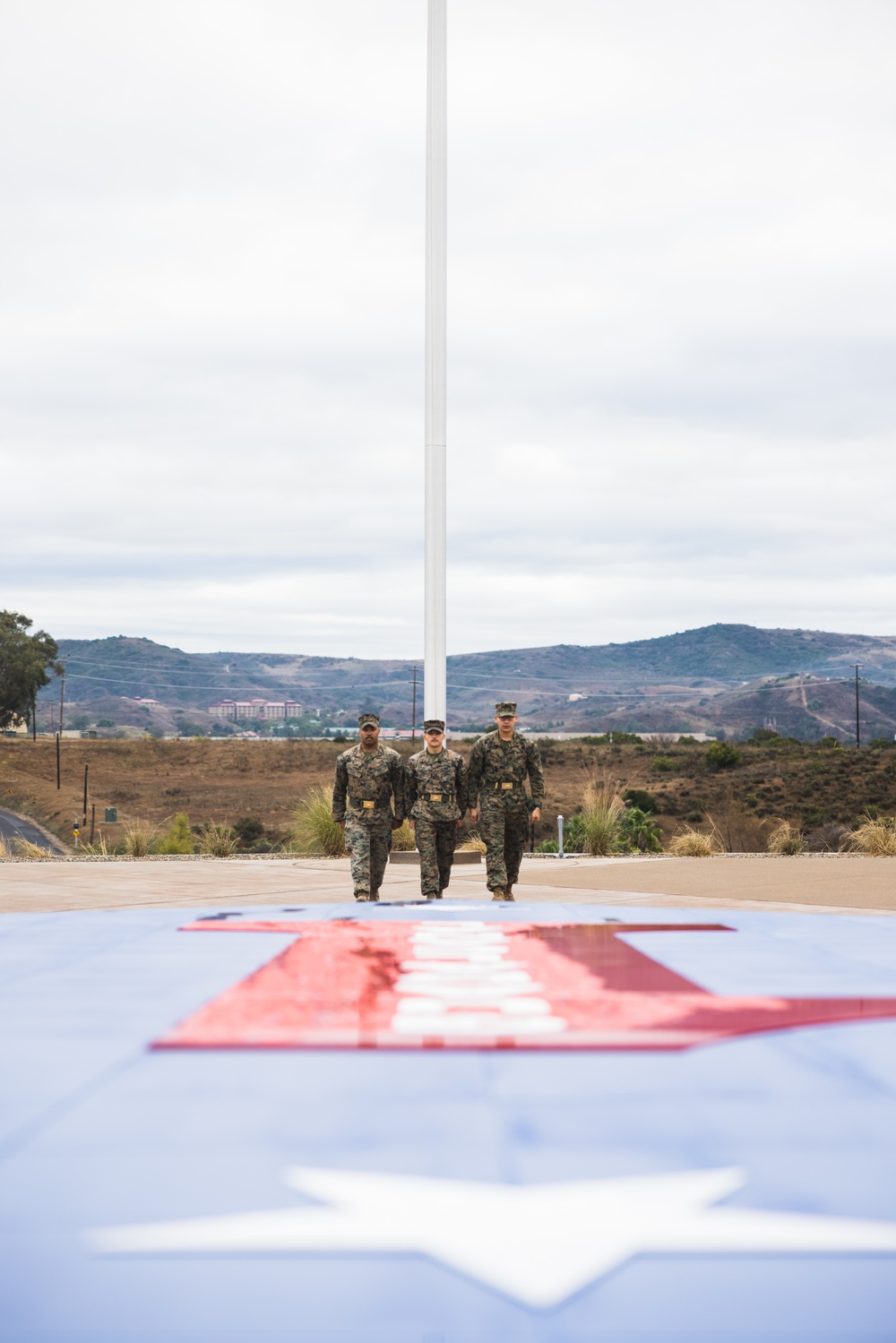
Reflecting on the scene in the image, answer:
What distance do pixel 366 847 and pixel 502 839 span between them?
1.06m

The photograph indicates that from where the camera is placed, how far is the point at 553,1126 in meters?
3.50

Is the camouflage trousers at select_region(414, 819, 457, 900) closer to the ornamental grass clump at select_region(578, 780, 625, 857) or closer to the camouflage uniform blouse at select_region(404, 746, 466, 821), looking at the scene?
→ the camouflage uniform blouse at select_region(404, 746, 466, 821)

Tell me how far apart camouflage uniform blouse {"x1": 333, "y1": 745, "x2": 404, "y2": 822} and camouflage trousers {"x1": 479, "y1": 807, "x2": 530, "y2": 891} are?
719mm

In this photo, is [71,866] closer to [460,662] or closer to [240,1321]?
[240,1321]

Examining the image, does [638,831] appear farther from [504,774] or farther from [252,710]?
[252,710]

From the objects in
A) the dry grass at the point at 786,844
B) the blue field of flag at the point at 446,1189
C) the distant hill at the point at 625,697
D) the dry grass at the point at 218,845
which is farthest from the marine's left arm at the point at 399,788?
the distant hill at the point at 625,697

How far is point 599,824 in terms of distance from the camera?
1700cm

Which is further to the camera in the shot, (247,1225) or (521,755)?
(521,755)

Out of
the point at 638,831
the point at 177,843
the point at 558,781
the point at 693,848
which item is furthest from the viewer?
the point at 558,781

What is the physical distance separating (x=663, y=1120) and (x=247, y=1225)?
4.08 feet

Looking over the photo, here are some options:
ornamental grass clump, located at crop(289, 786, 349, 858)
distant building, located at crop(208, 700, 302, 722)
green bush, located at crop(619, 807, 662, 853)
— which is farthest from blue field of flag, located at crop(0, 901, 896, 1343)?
distant building, located at crop(208, 700, 302, 722)

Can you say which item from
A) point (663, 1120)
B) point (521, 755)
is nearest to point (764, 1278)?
point (663, 1120)

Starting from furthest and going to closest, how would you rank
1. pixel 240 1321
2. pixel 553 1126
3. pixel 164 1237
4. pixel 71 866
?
pixel 71 866 < pixel 553 1126 < pixel 164 1237 < pixel 240 1321

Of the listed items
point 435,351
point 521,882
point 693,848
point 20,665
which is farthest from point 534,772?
point 20,665
